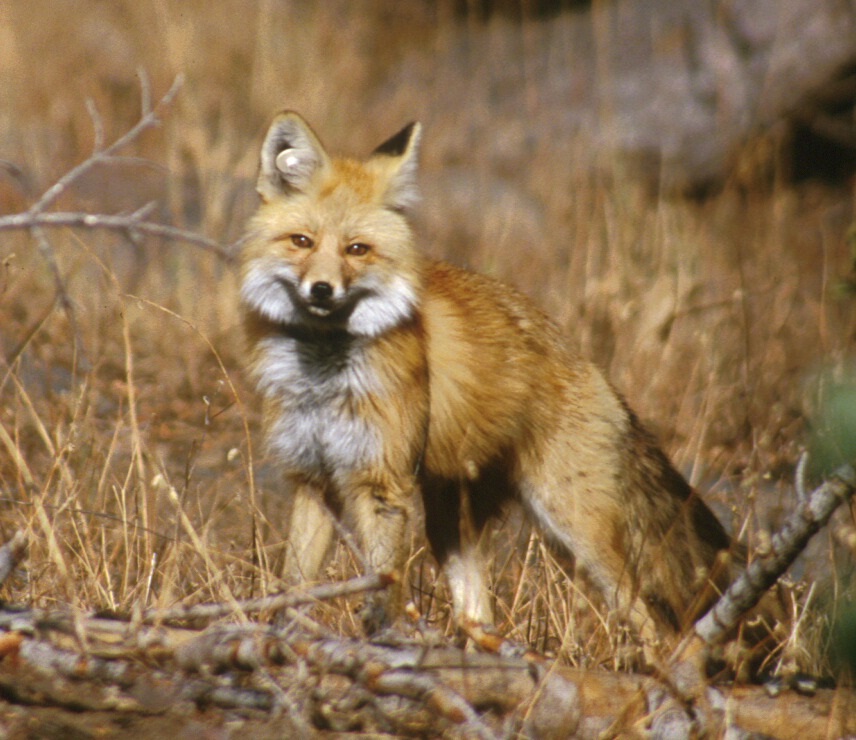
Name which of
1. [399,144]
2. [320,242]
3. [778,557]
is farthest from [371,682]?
[399,144]

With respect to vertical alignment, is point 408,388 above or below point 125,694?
above

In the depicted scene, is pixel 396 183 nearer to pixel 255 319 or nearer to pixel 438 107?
pixel 255 319

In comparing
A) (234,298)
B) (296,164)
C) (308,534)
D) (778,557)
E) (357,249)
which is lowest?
(308,534)

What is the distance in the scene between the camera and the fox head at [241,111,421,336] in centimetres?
398

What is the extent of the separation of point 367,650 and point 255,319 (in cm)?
181

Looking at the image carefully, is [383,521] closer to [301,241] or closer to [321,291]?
[321,291]

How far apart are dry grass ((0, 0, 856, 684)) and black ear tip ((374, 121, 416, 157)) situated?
1.01m

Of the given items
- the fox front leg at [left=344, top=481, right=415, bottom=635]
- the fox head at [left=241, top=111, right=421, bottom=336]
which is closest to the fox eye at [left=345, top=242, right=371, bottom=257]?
the fox head at [left=241, top=111, right=421, bottom=336]

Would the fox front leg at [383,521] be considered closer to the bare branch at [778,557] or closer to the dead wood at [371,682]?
the dead wood at [371,682]

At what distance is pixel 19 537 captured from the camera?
115 inches

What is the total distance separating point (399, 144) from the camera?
4.30 meters

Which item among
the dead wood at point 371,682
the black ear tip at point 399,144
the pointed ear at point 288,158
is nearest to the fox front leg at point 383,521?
the dead wood at point 371,682

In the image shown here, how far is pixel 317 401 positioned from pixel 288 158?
3.05 ft

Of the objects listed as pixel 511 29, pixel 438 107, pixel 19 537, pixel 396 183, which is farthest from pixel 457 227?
pixel 19 537
